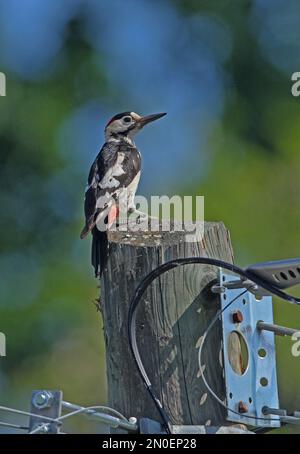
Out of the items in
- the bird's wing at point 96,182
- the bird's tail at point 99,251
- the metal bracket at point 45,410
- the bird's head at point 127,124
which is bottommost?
the metal bracket at point 45,410

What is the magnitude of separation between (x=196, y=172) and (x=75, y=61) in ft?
4.56

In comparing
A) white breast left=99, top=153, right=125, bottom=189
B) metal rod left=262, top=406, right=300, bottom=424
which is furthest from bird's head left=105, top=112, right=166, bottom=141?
metal rod left=262, top=406, right=300, bottom=424

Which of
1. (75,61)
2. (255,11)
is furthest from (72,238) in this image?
(255,11)

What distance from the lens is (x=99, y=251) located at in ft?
19.4

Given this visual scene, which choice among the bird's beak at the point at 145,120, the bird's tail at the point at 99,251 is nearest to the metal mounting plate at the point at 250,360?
the bird's tail at the point at 99,251

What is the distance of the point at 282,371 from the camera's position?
734cm

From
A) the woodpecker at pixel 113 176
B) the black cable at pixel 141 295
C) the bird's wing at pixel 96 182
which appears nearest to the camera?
the black cable at pixel 141 295

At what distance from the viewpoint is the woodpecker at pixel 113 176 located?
6.95 m

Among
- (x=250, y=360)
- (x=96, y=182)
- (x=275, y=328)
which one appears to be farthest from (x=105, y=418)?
(x=96, y=182)

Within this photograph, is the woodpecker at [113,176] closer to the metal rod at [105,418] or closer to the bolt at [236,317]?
the bolt at [236,317]

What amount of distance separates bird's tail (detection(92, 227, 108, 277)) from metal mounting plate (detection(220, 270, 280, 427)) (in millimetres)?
516

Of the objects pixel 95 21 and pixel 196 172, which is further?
pixel 95 21

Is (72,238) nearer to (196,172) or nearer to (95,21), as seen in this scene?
(196,172)

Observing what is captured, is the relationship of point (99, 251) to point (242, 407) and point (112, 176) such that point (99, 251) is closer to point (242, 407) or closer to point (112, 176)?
point (242, 407)
